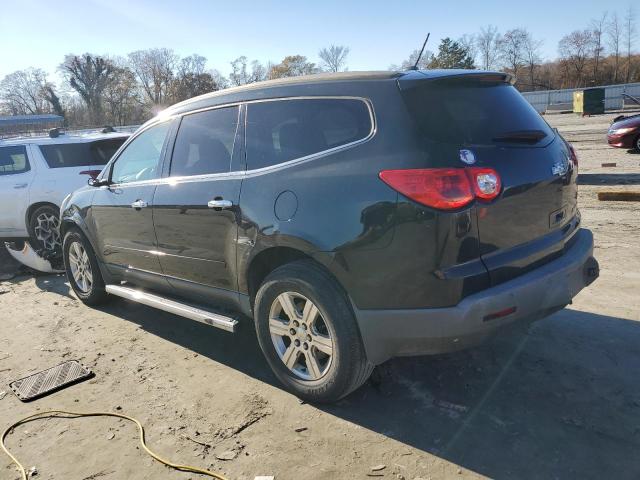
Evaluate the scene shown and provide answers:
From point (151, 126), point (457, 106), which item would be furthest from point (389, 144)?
point (151, 126)

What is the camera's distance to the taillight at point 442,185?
2584 mm

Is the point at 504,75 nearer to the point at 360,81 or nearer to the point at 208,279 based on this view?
the point at 360,81

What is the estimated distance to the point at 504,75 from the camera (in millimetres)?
3338

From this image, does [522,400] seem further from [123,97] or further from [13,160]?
[123,97]

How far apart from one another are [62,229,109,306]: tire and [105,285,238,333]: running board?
1.45 ft

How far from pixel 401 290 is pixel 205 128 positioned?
81.8 inches

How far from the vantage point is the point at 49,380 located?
3916 millimetres

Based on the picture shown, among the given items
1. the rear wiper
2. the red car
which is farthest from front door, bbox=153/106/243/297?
the red car

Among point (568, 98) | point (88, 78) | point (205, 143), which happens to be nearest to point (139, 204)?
point (205, 143)

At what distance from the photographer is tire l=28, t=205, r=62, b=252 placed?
747cm

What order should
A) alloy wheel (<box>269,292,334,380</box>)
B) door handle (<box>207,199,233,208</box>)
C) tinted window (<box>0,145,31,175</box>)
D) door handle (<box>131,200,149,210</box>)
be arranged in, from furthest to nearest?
tinted window (<box>0,145,31,175</box>) → door handle (<box>131,200,149,210</box>) → door handle (<box>207,199,233,208</box>) → alloy wheel (<box>269,292,334,380</box>)

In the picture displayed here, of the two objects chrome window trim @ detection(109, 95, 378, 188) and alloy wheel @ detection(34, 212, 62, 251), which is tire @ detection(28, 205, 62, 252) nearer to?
alloy wheel @ detection(34, 212, 62, 251)

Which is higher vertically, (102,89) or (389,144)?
(102,89)

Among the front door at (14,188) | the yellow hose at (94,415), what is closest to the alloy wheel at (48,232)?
the front door at (14,188)
